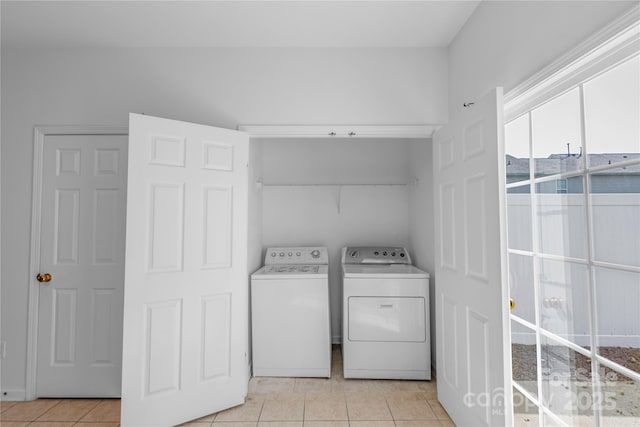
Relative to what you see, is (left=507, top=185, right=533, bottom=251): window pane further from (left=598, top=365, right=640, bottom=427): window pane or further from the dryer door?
the dryer door

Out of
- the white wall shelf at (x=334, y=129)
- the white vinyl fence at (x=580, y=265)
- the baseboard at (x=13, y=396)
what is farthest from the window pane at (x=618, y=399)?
the baseboard at (x=13, y=396)

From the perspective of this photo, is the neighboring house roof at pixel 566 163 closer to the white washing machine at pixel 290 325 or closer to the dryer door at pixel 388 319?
the dryer door at pixel 388 319

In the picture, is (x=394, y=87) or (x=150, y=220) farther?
(x=394, y=87)

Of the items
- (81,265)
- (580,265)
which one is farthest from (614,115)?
(81,265)

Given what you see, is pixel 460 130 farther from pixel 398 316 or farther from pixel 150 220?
pixel 150 220

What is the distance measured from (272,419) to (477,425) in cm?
128

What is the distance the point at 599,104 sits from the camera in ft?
3.89

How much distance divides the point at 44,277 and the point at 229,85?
2.06 metres

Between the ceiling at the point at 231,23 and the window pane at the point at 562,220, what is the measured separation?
4.42ft

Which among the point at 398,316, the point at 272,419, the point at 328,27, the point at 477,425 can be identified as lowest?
the point at 272,419

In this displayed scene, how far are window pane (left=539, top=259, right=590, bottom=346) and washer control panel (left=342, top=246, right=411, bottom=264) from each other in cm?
178

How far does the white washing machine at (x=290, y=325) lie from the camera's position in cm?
267

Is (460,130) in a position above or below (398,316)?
above

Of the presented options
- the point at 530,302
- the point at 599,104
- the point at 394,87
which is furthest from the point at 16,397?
the point at 599,104
